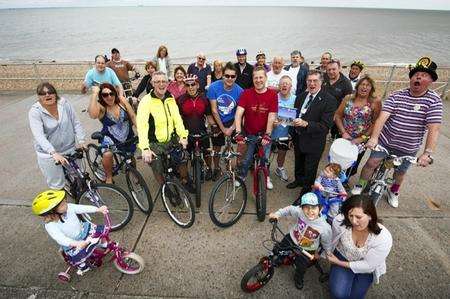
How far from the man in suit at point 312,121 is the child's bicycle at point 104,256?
2.82 meters

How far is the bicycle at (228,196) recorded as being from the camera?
3.89 metres

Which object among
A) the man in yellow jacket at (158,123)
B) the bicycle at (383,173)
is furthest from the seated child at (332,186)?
the man in yellow jacket at (158,123)

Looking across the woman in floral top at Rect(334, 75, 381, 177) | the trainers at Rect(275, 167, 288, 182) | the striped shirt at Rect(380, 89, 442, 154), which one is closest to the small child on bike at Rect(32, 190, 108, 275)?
the trainers at Rect(275, 167, 288, 182)

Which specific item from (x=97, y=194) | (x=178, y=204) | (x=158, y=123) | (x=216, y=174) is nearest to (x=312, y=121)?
(x=216, y=174)

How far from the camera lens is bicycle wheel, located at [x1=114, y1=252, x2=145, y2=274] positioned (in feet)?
10.7

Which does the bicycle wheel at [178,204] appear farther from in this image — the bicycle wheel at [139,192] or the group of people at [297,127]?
the group of people at [297,127]

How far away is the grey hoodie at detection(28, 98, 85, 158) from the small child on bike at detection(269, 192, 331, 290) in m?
3.19

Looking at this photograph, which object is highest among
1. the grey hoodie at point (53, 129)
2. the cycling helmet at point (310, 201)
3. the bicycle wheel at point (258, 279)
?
the grey hoodie at point (53, 129)

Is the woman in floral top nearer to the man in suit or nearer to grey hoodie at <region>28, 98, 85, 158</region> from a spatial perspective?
the man in suit

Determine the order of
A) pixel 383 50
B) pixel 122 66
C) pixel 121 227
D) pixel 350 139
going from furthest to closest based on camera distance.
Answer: pixel 383 50 → pixel 122 66 → pixel 350 139 → pixel 121 227

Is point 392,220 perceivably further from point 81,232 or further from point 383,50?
point 383,50

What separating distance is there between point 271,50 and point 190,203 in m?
38.8

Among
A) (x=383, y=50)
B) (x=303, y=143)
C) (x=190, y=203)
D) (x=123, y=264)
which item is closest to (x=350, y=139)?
(x=303, y=143)

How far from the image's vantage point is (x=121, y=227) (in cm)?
409
